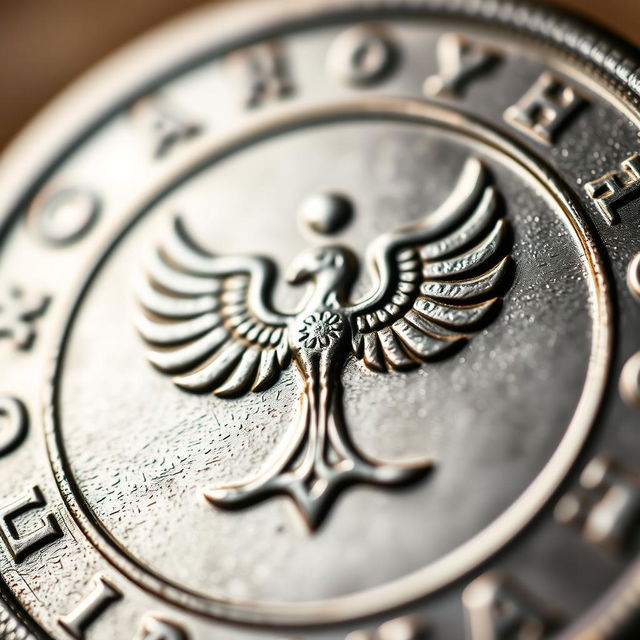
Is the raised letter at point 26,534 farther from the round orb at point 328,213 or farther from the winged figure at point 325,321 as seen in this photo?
the round orb at point 328,213

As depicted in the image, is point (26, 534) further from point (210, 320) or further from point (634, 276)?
point (634, 276)

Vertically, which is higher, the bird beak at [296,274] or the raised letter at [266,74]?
the raised letter at [266,74]

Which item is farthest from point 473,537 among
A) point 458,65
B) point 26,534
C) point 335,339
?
point 458,65

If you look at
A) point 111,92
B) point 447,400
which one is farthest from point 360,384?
point 111,92

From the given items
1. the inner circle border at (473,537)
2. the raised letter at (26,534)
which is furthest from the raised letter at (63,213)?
the raised letter at (26,534)

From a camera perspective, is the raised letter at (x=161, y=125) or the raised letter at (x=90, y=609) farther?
the raised letter at (x=161, y=125)

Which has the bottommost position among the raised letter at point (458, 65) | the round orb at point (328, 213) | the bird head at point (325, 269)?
the bird head at point (325, 269)

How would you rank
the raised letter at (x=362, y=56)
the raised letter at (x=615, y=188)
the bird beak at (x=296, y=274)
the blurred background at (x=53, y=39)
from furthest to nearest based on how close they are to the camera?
the blurred background at (x=53, y=39) < the raised letter at (x=362, y=56) < the bird beak at (x=296, y=274) < the raised letter at (x=615, y=188)

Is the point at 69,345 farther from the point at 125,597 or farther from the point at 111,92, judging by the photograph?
the point at 111,92
